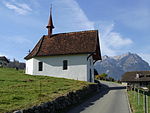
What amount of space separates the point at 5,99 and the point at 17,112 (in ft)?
12.0

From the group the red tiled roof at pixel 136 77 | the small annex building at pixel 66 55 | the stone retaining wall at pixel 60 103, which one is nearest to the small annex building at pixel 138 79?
the red tiled roof at pixel 136 77

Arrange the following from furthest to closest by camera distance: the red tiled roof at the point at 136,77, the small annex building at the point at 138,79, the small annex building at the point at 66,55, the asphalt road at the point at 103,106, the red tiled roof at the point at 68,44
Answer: the red tiled roof at the point at 136,77, the small annex building at the point at 138,79, the red tiled roof at the point at 68,44, the small annex building at the point at 66,55, the asphalt road at the point at 103,106

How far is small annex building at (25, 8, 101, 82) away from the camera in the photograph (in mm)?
36619

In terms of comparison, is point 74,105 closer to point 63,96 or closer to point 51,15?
point 63,96

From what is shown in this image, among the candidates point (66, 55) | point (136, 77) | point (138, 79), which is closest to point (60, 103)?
point (66, 55)

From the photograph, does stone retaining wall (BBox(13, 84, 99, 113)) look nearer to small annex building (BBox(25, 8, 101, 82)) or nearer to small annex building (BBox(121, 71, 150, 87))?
small annex building (BBox(25, 8, 101, 82))

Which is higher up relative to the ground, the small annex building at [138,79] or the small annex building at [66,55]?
the small annex building at [66,55]

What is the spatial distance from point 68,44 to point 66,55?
2.39 meters

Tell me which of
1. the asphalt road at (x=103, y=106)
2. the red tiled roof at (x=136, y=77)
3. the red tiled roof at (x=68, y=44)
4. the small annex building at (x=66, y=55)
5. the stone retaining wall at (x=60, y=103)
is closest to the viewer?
the stone retaining wall at (x=60, y=103)

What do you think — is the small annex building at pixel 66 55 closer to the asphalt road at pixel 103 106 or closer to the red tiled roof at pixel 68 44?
the red tiled roof at pixel 68 44

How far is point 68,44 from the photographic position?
129ft

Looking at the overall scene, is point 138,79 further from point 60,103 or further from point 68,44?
point 60,103

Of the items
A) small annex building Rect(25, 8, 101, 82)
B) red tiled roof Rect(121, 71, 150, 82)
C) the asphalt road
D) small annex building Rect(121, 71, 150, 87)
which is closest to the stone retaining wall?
the asphalt road

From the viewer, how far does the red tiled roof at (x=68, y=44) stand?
37.2 m
